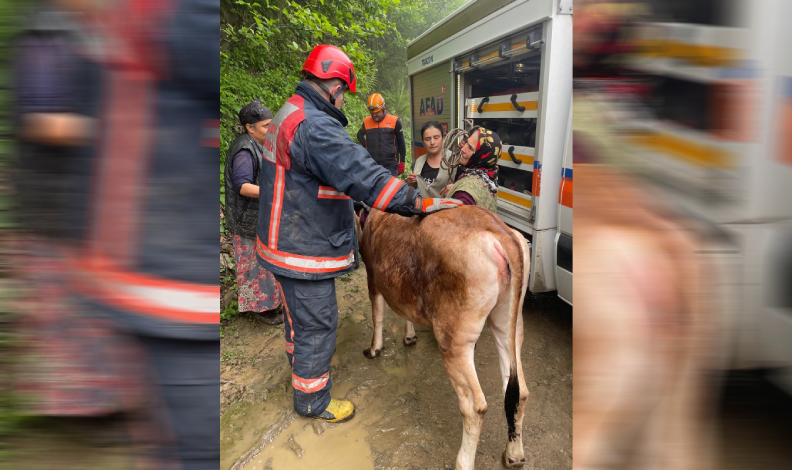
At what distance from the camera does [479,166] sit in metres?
3.36

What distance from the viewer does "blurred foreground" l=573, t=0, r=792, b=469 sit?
535mm

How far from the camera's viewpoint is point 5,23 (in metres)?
0.69

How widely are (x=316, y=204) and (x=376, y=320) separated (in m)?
1.50

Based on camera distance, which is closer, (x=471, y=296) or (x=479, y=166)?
(x=471, y=296)

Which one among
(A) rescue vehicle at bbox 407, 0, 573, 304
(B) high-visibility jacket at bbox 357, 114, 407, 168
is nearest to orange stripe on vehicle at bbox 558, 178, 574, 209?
(A) rescue vehicle at bbox 407, 0, 573, 304

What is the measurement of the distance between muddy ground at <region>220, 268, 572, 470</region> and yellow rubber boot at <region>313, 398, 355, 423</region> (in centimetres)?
5

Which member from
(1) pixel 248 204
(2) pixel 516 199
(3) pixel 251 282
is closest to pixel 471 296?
(2) pixel 516 199

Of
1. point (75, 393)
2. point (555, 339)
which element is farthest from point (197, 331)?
point (555, 339)

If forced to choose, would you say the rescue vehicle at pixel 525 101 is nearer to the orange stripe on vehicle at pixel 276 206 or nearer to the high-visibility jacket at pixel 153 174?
the orange stripe on vehicle at pixel 276 206

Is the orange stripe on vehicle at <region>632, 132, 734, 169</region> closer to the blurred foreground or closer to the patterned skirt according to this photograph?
the blurred foreground

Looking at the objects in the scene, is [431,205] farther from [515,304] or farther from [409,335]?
[409,335]

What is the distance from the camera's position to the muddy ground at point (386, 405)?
2.64 m

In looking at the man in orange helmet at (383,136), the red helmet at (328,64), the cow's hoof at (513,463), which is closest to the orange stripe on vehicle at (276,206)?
the red helmet at (328,64)

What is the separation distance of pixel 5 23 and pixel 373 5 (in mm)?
7443
